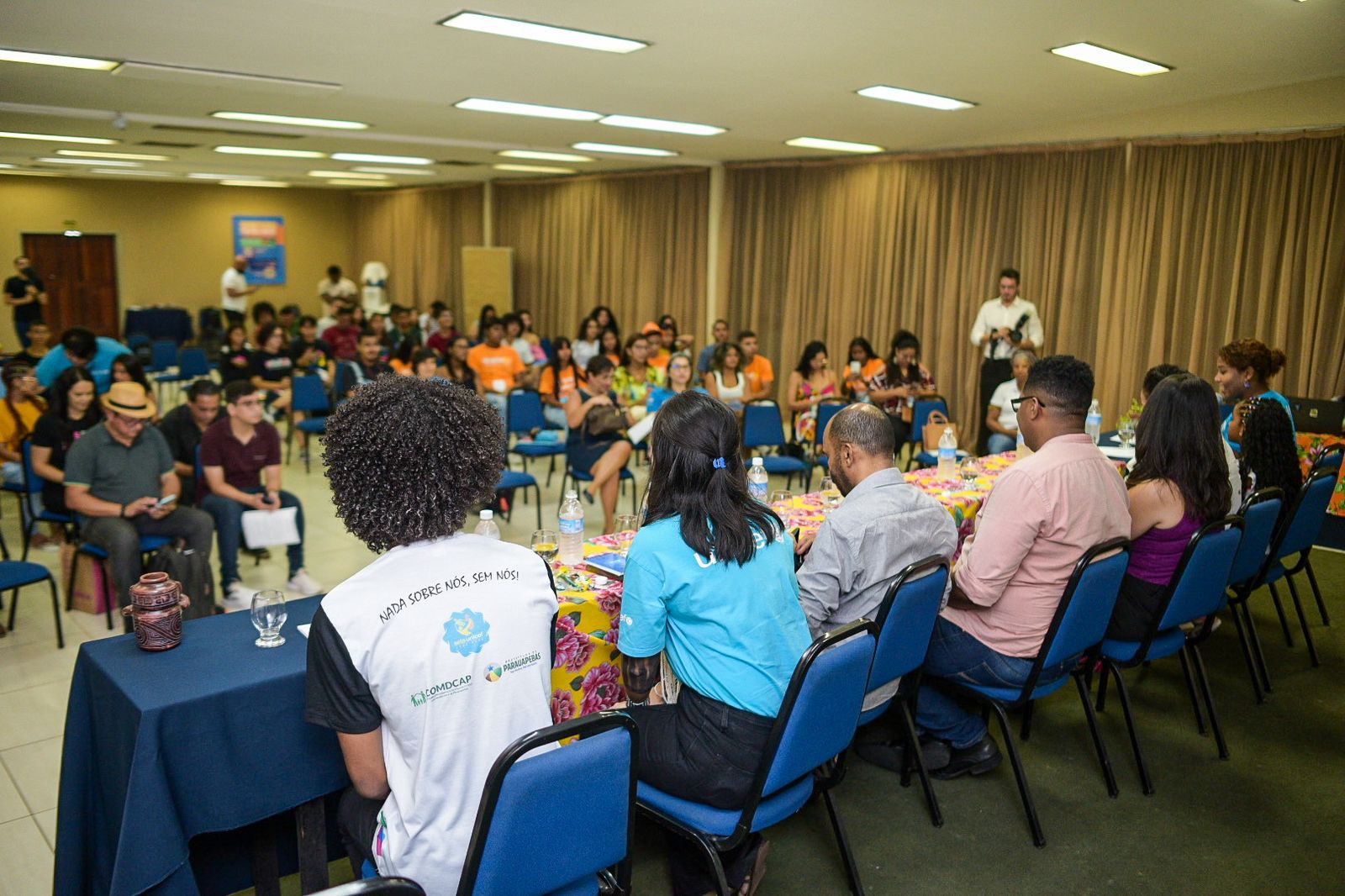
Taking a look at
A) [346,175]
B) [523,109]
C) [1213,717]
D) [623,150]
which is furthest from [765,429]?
[346,175]

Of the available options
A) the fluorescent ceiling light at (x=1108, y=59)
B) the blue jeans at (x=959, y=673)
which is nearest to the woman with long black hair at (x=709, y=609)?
the blue jeans at (x=959, y=673)

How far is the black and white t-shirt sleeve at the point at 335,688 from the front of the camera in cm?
162

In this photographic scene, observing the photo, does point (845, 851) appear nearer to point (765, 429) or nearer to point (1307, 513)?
point (1307, 513)

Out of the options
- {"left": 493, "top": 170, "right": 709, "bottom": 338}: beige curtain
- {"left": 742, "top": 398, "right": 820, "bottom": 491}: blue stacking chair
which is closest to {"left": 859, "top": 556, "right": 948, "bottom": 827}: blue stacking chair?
{"left": 742, "top": 398, "right": 820, "bottom": 491}: blue stacking chair

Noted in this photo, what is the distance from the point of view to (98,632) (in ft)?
15.0

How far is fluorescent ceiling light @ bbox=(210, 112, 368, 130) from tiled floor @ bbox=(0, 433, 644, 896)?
3333 millimetres

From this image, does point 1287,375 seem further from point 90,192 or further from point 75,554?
point 90,192

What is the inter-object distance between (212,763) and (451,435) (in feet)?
3.40

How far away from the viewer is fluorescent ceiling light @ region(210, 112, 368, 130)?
7969 millimetres

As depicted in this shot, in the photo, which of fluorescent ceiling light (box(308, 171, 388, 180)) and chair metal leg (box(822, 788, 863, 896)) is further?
fluorescent ceiling light (box(308, 171, 388, 180))

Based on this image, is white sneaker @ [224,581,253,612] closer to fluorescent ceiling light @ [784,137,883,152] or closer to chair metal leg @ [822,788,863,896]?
chair metal leg @ [822,788,863,896]

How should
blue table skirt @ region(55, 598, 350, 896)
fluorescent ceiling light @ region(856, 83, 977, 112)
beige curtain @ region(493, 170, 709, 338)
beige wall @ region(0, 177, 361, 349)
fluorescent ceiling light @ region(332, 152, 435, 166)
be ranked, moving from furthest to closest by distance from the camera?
beige wall @ region(0, 177, 361, 349) → beige curtain @ region(493, 170, 709, 338) → fluorescent ceiling light @ region(332, 152, 435, 166) → fluorescent ceiling light @ region(856, 83, 977, 112) → blue table skirt @ region(55, 598, 350, 896)

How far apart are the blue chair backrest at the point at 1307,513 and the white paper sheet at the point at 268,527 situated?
4636 millimetres

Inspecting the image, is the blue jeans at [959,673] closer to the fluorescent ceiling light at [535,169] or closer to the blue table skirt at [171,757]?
the blue table skirt at [171,757]
